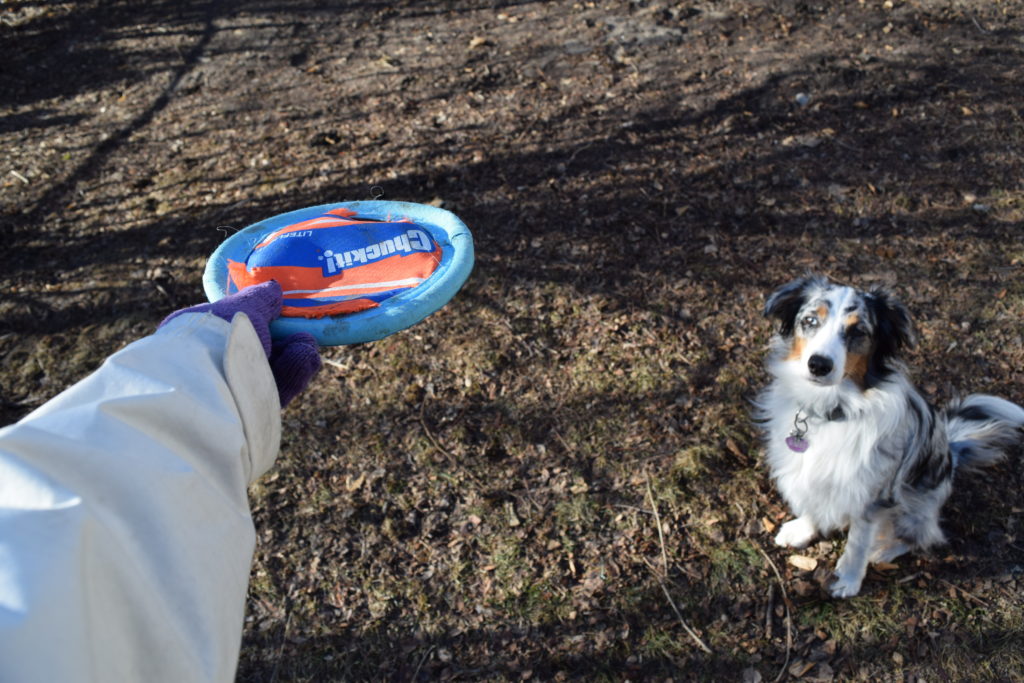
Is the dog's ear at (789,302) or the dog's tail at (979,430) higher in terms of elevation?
the dog's ear at (789,302)

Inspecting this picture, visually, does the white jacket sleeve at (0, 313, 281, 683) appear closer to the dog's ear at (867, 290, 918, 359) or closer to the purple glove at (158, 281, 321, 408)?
the purple glove at (158, 281, 321, 408)

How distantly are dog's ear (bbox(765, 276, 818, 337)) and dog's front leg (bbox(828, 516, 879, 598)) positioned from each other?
0.81 meters

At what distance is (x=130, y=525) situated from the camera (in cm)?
123

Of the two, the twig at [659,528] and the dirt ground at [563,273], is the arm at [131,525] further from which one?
the twig at [659,528]

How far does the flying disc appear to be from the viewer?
2535 mm

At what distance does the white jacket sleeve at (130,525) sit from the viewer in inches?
41.0

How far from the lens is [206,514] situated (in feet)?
4.51

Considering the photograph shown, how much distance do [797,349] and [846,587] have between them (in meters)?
0.98

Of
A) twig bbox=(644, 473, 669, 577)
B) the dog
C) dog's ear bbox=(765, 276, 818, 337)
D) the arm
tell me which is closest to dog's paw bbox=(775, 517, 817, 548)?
the dog

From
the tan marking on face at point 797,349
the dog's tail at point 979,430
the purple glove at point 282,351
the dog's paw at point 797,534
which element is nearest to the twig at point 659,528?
the dog's paw at point 797,534

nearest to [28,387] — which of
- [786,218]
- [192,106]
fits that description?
[192,106]

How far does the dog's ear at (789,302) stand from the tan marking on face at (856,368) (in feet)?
0.88

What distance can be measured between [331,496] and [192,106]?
432 centimetres

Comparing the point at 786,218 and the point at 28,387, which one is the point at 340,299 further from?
the point at 786,218
